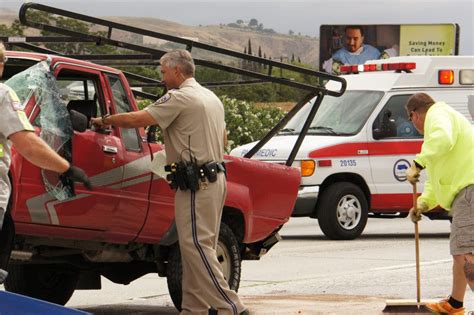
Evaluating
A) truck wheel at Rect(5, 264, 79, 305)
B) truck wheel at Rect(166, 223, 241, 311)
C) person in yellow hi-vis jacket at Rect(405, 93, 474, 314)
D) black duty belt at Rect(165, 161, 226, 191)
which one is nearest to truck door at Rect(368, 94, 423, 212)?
truck wheel at Rect(166, 223, 241, 311)

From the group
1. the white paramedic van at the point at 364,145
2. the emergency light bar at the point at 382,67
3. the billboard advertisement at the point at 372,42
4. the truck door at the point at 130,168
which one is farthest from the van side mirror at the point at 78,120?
the billboard advertisement at the point at 372,42

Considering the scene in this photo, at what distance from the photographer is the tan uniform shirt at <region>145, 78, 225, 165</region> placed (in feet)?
29.8

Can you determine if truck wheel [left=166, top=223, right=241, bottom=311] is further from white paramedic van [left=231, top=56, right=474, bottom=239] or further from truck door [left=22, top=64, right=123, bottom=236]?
white paramedic van [left=231, top=56, right=474, bottom=239]

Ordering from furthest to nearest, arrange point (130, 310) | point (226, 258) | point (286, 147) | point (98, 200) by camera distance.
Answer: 1. point (286, 147)
2. point (130, 310)
3. point (226, 258)
4. point (98, 200)

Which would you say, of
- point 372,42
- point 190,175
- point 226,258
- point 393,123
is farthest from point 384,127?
point 372,42

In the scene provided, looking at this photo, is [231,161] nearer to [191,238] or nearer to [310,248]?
[191,238]

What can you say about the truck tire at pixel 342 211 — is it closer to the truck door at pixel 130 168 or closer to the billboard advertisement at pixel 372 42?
the truck door at pixel 130 168

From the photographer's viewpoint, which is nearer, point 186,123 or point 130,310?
point 186,123

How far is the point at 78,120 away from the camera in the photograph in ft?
29.8

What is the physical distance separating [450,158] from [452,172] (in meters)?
0.10

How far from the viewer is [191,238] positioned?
29.7 feet

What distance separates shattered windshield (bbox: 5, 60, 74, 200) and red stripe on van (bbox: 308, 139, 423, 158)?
892 cm

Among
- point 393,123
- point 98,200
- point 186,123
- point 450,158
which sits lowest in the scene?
point 393,123

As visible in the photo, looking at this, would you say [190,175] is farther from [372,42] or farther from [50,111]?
[372,42]
